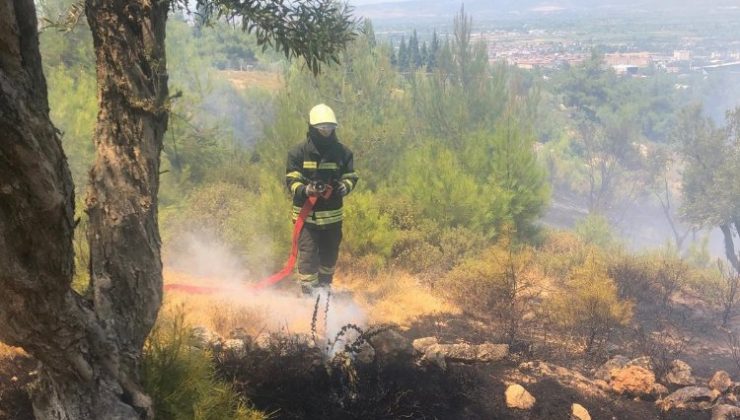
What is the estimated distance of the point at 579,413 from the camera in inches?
151

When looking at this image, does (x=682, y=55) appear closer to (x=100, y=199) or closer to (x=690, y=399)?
(x=690, y=399)

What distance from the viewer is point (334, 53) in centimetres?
336

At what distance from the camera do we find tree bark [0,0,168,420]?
61.3 inches

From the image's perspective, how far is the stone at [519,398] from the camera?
389 centimetres

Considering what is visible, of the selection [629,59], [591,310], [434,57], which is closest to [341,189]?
[591,310]

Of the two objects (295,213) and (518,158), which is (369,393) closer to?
(295,213)

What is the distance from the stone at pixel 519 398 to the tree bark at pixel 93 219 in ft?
8.84

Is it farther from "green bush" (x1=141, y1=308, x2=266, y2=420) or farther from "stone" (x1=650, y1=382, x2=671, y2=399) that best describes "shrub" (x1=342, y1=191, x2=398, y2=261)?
"green bush" (x1=141, y1=308, x2=266, y2=420)

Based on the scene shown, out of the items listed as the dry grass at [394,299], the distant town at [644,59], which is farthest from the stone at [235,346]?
the distant town at [644,59]

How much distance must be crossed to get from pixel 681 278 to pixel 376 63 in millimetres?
15068

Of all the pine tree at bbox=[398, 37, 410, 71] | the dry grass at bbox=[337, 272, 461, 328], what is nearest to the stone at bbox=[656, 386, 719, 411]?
the dry grass at bbox=[337, 272, 461, 328]

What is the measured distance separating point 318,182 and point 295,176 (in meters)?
0.28

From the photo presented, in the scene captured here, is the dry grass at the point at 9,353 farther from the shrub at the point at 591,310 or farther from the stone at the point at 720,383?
the stone at the point at 720,383

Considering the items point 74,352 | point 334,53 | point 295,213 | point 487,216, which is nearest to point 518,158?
point 487,216
